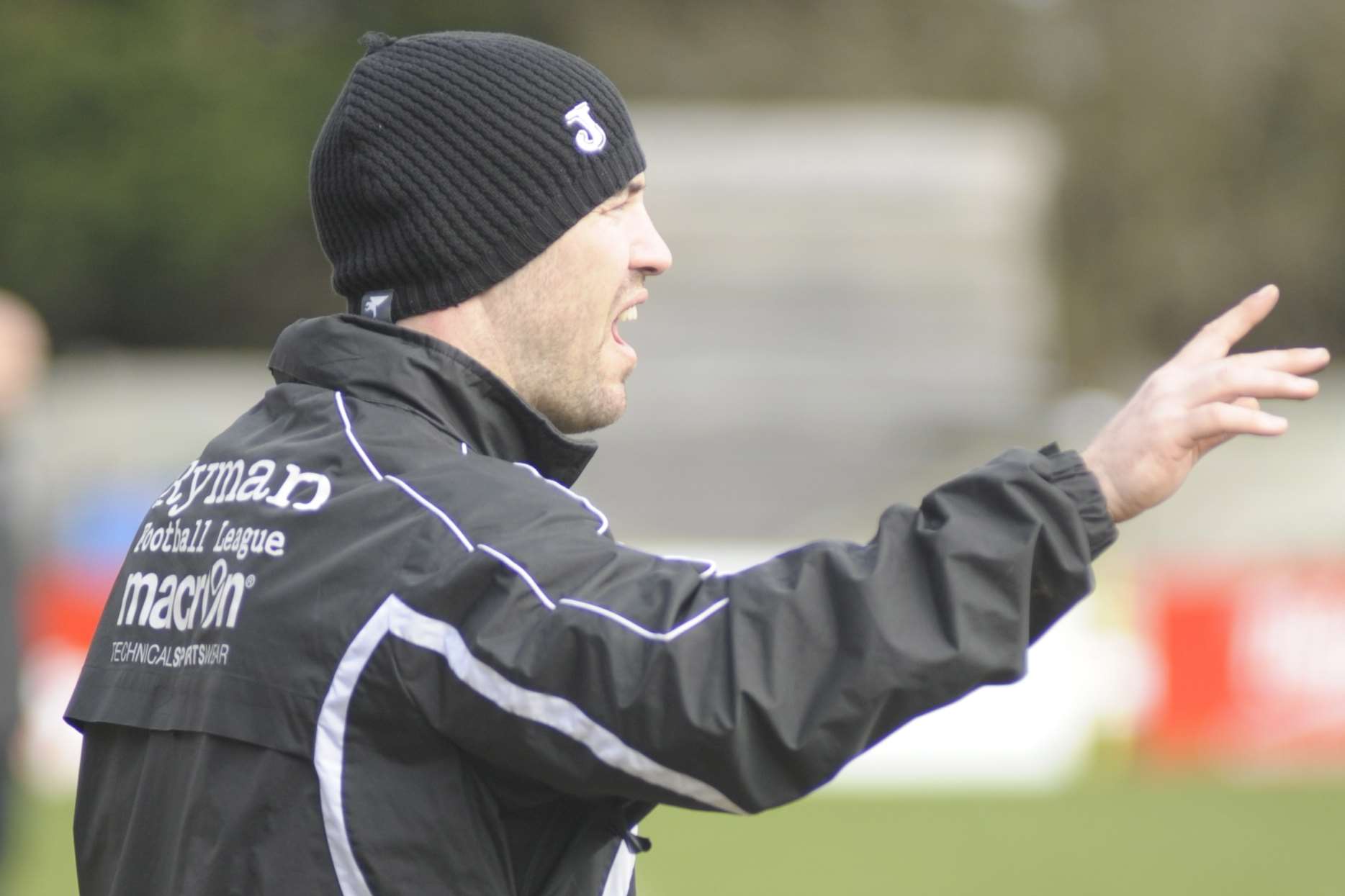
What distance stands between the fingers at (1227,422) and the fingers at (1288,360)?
0.06 meters

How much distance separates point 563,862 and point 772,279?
2364 cm

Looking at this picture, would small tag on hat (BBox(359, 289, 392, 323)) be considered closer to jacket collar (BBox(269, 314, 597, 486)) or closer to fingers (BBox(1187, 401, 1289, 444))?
jacket collar (BBox(269, 314, 597, 486))

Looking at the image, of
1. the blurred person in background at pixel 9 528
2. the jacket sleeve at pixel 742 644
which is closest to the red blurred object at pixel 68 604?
the blurred person in background at pixel 9 528

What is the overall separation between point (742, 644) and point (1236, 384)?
0.63 meters

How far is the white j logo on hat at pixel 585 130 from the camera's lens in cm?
235

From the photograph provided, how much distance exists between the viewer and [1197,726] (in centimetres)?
1145

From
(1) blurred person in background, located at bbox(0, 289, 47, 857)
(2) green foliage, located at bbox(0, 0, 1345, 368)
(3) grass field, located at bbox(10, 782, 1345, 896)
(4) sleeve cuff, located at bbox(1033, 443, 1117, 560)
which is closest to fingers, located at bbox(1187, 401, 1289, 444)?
(4) sleeve cuff, located at bbox(1033, 443, 1117, 560)

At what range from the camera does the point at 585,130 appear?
2.36 meters

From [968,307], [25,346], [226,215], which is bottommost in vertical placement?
[25,346]

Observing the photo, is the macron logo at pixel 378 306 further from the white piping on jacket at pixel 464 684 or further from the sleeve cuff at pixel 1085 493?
the sleeve cuff at pixel 1085 493

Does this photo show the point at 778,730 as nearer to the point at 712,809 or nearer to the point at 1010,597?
the point at 712,809

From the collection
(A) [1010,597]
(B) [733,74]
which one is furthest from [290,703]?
(B) [733,74]

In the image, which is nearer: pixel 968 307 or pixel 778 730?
pixel 778 730

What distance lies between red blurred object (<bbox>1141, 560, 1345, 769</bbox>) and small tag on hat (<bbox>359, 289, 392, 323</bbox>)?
9.65 meters
